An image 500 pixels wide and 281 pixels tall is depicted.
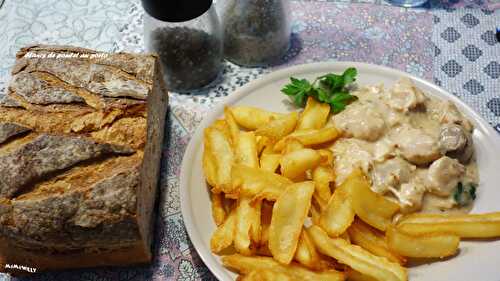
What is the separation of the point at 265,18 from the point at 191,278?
1492 millimetres

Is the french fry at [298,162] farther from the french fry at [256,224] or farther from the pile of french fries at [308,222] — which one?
the french fry at [256,224]

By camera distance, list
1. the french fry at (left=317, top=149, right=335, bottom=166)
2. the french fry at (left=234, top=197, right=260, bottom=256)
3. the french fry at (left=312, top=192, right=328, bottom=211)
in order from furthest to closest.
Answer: the french fry at (left=317, top=149, right=335, bottom=166)
the french fry at (left=312, top=192, right=328, bottom=211)
the french fry at (left=234, top=197, right=260, bottom=256)

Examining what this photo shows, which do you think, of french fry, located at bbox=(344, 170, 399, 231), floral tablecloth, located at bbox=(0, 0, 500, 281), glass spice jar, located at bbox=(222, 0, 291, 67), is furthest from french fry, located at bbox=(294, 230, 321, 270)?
glass spice jar, located at bbox=(222, 0, 291, 67)

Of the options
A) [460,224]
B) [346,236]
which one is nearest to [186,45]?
[346,236]

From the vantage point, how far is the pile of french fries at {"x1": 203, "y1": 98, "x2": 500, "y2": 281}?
2.22m

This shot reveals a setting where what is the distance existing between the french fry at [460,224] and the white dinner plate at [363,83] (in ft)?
0.30

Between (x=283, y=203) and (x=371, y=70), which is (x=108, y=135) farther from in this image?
(x=371, y=70)

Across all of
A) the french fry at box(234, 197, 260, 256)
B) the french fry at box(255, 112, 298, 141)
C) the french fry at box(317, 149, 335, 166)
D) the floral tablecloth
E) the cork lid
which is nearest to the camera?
the french fry at box(234, 197, 260, 256)

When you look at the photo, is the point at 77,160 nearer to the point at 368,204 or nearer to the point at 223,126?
the point at 223,126

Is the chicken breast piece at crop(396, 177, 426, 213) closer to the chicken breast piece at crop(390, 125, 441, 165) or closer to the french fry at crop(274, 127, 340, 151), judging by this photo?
the chicken breast piece at crop(390, 125, 441, 165)

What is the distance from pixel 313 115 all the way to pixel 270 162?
361 millimetres

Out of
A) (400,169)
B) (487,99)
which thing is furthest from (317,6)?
(400,169)

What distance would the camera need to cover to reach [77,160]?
2373 millimetres

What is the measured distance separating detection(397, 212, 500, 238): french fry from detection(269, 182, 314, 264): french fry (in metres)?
0.39
